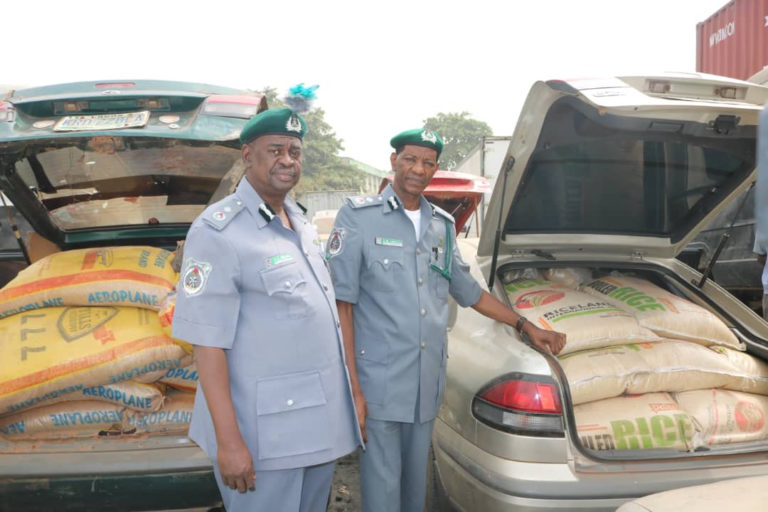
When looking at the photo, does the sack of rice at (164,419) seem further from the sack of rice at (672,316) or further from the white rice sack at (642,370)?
the sack of rice at (672,316)

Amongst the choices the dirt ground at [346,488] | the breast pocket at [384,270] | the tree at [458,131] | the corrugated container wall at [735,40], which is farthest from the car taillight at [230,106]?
the tree at [458,131]

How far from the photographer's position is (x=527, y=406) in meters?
2.21

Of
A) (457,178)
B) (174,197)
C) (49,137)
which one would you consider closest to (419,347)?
(49,137)

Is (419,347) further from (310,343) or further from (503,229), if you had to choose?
(503,229)

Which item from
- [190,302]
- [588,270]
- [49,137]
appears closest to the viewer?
[190,302]

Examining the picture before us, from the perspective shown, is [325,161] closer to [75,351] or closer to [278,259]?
[75,351]

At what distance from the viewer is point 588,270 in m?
3.50

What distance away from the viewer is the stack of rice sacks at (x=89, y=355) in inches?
102

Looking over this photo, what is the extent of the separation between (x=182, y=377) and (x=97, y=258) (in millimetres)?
773

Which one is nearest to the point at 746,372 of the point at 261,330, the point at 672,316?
the point at 672,316

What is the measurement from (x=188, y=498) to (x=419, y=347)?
1.10 meters

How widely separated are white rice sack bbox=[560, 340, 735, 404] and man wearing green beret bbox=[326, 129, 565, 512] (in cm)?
61

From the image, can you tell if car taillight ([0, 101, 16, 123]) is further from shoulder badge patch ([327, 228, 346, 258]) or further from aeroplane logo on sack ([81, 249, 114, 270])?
shoulder badge patch ([327, 228, 346, 258])

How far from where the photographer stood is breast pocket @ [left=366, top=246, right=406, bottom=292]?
2.35 meters
